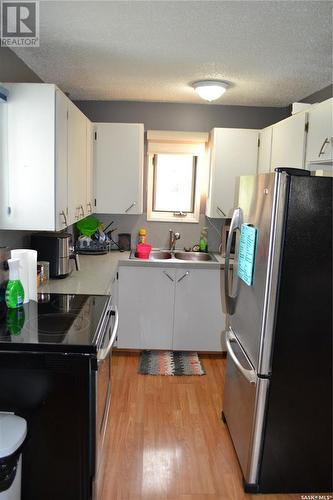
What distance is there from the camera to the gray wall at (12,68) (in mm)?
2232

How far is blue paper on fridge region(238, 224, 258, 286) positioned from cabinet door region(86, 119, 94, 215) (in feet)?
5.06

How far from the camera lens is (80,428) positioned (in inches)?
66.9

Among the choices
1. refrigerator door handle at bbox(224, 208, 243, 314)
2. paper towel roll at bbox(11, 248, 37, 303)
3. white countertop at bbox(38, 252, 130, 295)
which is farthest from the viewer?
white countertop at bbox(38, 252, 130, 295)

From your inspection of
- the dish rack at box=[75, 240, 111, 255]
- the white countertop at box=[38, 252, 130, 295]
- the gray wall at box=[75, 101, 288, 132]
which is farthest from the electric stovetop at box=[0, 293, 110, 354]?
the gray wall at box=[75, 101, 288, 132]

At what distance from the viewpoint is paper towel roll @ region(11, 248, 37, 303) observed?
207cm

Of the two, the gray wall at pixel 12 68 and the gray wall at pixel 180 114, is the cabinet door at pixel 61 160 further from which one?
the gray wall at pixel 180 114

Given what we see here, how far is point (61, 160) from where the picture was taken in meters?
2.27

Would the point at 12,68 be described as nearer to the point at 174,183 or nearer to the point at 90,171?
the point at 90,171

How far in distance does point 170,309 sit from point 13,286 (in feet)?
5.38

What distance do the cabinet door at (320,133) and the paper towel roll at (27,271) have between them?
5.75 feet

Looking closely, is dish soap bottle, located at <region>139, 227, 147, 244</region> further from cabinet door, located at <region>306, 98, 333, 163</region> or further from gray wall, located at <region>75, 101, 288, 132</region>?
cabinet door, located at <region>306, 98, 333, 163</region>

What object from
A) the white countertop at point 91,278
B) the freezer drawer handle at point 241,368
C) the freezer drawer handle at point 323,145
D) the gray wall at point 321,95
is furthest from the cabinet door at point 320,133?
the white countertop at point 91,278

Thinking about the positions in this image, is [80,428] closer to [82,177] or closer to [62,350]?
[62,350]

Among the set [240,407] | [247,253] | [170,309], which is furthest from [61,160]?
[240,407]
